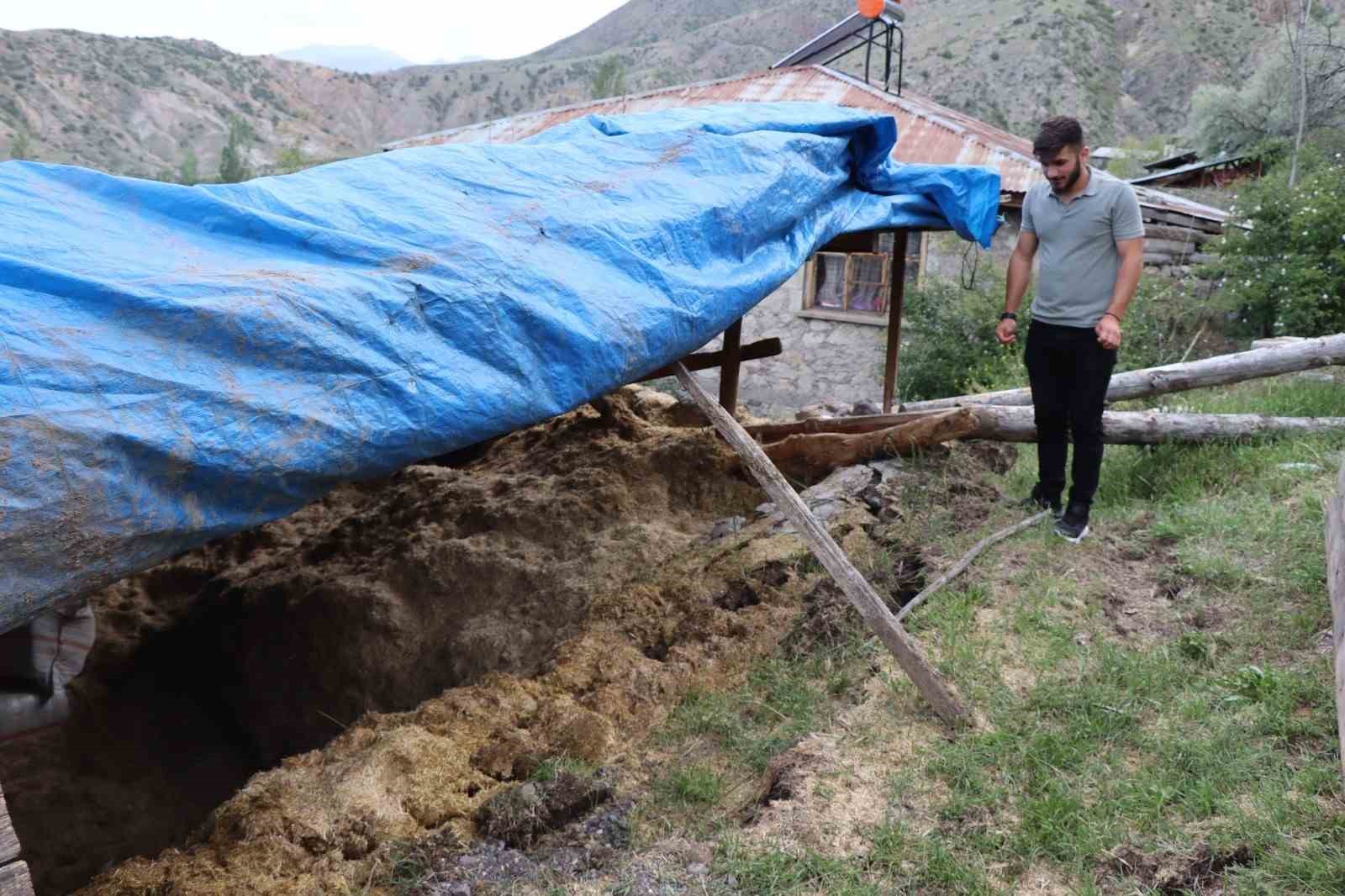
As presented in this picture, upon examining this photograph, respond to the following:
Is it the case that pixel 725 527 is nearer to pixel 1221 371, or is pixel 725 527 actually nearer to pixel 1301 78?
pixel 1221 371

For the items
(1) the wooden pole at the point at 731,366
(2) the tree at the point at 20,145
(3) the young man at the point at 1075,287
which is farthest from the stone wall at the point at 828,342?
(2) the tree at the point at 20,145

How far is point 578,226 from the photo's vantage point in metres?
3.46

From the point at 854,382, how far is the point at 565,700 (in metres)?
10.4

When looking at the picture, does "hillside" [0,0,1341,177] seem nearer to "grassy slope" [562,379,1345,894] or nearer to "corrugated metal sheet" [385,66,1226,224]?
"corrugated metal sheet" [385,66,1226,224]

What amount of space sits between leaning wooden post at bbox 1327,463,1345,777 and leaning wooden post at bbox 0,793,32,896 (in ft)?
9.60

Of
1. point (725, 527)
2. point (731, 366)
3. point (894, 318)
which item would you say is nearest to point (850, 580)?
point (725, 527)

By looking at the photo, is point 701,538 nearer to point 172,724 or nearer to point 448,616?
point 448,616

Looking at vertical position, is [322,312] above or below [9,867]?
above

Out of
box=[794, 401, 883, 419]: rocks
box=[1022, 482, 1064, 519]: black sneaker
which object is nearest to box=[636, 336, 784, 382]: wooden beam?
box=[794, 401, 883, 419]: rocks

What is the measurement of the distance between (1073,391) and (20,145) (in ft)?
140

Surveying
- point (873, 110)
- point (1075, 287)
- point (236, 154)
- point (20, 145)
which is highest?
point (236, 154)

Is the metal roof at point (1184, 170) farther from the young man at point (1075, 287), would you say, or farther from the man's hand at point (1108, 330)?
the man's hand at point (1108, 330)

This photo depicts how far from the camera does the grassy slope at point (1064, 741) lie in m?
2.67

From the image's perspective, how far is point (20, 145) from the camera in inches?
1462
